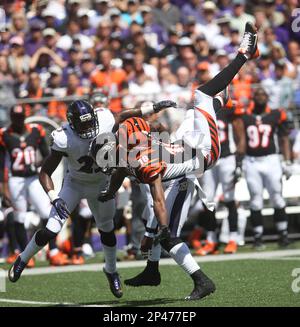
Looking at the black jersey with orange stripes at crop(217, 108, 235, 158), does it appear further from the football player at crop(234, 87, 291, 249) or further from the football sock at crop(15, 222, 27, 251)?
the football sock at crop(15, 222, 27, 251)

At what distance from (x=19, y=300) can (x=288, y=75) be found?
7.75 meters

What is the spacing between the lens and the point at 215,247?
11.8 metres

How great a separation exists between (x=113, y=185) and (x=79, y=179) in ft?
1.90

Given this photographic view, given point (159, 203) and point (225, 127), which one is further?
point (225, 127)

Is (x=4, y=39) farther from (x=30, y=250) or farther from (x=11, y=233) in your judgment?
(x=30, y=250)

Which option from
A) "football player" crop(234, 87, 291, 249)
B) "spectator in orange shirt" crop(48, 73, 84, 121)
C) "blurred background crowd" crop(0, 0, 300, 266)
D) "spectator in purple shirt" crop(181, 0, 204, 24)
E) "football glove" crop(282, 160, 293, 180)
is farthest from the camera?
"spectator in purple shirt" crop(181, 0, 204, 24)

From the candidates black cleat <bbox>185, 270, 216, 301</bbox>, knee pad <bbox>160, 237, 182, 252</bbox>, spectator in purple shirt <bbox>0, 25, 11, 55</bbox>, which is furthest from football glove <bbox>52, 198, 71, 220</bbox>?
spectator in purple shirt <bbox>0, 25, 11, 55</bbox>

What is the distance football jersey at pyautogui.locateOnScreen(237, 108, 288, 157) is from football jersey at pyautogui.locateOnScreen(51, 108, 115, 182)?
416 centimetres

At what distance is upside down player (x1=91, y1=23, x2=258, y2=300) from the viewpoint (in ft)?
23.4

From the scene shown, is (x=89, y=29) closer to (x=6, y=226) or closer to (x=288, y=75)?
(x=288, y=75)

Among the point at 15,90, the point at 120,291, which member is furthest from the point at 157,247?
the point at 15,90

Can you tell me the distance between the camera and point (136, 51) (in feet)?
48.1

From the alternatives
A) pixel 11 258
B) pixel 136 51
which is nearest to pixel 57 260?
pixel 11 258
